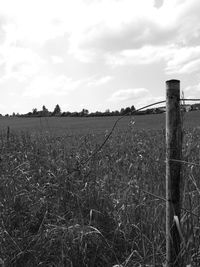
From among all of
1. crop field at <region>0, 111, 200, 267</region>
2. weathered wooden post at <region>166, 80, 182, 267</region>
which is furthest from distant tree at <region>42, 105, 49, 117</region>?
weathered wooden post at <region>166, 80, 182, 267</region>

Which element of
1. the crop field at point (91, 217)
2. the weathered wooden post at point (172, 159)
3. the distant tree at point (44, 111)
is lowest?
the crop field at point (91, 217)

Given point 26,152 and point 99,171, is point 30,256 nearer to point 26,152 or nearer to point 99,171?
point 99,171

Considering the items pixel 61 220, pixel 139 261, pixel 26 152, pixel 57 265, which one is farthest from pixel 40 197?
pixel 26 152

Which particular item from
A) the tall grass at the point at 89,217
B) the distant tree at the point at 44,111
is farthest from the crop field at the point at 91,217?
the distant tree at the point at 44,111

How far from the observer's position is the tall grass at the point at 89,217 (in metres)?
3.28

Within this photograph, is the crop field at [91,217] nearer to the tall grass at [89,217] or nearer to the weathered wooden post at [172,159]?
the tall grass at [89,217]

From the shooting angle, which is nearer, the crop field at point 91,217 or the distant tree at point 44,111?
the crop field at point 91,217

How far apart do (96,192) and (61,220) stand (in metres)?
0.44

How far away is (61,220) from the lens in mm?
3842

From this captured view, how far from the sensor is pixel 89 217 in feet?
12.4

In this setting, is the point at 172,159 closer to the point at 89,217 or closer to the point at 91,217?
the point at 91,217

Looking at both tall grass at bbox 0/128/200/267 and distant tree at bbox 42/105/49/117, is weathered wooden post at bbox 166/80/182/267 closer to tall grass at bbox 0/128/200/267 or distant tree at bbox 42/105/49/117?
tall grass at bbox 0/128/200/267

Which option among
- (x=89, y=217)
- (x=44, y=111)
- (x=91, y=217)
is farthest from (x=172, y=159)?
(x=44, y=111)

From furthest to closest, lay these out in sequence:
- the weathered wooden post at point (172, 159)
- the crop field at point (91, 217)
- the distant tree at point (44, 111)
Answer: the distant tree at point (44, 111), the crop field at point (91, 217), the weathered wooden post at point (172, 159)
